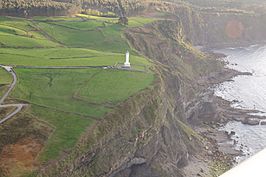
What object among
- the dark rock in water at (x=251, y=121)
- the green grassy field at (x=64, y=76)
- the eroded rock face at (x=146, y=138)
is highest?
the green grassy field at (x=64, y=76)

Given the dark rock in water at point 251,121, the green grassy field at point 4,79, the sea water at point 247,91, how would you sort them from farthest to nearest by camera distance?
1. the dark rock in water at point 251,121
2. the sea water at point 247,91
3. the green grassy field at point 4,79

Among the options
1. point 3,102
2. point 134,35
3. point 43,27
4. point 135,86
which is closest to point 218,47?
point 134,35

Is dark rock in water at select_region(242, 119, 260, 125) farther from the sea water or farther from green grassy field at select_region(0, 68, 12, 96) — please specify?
green grassy field at select_region(0, 68, 12, 96)

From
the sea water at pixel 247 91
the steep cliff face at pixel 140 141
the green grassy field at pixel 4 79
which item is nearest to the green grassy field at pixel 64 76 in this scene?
the green grassy field at pixel 4 79

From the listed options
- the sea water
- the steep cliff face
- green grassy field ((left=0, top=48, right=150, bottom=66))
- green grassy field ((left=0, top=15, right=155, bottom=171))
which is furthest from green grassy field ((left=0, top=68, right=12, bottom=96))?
the sea water

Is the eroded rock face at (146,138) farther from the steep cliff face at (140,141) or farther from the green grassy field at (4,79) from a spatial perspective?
the green grassy field at (4,79)

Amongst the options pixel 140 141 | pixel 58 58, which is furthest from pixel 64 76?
pixel 140 141

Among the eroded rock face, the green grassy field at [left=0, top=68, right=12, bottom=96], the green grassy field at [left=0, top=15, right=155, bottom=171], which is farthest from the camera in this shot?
the green grassy field at [left=0, top=68, right=12, bottom=96]

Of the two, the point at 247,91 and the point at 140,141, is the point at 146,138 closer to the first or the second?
the point at 140,141

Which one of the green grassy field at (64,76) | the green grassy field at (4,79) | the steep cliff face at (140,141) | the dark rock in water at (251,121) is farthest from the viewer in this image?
the dark rock in water at (251,121)
